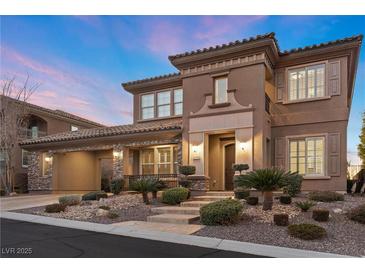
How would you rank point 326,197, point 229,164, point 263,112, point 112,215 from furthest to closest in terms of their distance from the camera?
1. point 229,164
2. point 263,112
3. point 326,197
4. point 112,215

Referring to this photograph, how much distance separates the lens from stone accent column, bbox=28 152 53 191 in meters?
→ 20.3

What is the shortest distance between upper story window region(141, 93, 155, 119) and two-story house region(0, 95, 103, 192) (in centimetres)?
938

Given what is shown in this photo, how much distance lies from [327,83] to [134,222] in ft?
32.9

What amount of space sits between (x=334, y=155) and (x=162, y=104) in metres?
9.57

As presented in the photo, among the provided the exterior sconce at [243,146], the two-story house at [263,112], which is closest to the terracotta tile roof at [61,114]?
the two-story house at [263,112]

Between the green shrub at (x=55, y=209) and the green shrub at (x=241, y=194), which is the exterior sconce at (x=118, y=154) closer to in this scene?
the green shrub at (x=55, y=209)

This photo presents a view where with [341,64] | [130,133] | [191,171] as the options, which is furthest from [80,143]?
[341,64]

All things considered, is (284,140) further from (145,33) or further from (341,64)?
(145,33)

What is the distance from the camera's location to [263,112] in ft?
42.8

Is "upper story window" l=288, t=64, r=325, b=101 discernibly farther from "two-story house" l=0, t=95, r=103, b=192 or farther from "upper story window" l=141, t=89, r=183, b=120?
"two-story house" l=0, t=95, r=103, b=192

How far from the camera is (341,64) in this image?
1313cm

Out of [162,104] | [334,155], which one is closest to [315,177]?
[334,155]

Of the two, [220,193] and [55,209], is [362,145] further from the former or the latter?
[55,209]

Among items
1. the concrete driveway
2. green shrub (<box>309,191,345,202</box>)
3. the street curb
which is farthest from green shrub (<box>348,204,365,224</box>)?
the concrete driveway
